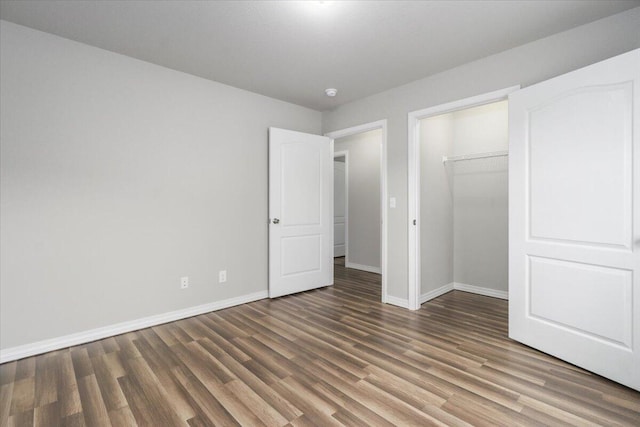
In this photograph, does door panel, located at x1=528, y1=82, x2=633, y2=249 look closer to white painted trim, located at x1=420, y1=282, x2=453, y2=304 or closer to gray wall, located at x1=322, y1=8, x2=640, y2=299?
gray wall, located at x1=322, y1=8, x2=640, y2=299

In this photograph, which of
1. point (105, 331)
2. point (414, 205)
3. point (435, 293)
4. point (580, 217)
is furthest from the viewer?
point (435, 293)

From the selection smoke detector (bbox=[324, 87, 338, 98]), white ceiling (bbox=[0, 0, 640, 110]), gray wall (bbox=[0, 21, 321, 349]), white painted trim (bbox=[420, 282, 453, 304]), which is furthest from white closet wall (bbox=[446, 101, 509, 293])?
gray wall (bbox=[0, 21, 321, 349])

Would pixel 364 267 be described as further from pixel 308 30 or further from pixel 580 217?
pixel 308 30

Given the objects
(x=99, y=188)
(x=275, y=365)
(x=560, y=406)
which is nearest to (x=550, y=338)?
(x=560, y=406)

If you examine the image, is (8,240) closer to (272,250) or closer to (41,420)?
(41,420)

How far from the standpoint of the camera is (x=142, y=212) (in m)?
2.97

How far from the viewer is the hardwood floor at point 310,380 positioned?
171 centimetres

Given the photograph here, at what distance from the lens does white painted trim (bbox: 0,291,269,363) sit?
2.39 metres

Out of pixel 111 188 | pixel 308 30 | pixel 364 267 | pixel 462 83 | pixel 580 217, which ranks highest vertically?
pixel 308 30

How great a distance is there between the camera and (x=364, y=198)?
18.5 feet

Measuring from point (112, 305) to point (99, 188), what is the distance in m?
1.05

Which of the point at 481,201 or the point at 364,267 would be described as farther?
the point at 364,267

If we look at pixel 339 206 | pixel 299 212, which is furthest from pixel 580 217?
pixel 339 206

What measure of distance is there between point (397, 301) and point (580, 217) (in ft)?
6.44
